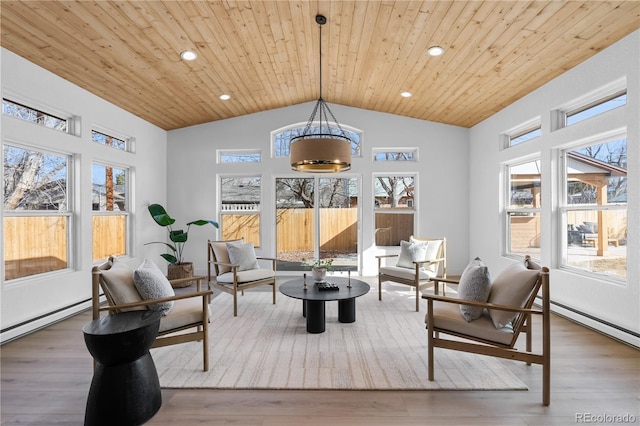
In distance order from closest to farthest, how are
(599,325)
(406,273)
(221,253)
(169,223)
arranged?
1. (599,325)
2. (406,273)
3. (221,253)
4. (169,223)

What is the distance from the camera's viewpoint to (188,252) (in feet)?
21.3

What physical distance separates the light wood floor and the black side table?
14cm

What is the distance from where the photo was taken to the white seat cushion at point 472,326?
2.35 m

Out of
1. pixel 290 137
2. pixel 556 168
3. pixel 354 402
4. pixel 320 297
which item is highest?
pixel 290 137

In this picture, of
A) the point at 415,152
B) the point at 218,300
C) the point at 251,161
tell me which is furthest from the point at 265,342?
the point at 415,152

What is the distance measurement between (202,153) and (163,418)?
512cm

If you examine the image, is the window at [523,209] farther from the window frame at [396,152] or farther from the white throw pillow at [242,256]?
the white throw pillow at [242,256]

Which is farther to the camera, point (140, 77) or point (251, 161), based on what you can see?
point (251, 161)

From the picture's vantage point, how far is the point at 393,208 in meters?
6.45

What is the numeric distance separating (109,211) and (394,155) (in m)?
4.83

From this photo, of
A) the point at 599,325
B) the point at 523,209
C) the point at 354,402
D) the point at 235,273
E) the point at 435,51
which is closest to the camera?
Answer: the point at 354,402

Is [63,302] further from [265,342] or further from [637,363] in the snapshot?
[637,363]

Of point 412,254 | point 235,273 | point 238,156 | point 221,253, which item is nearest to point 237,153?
point 238,156

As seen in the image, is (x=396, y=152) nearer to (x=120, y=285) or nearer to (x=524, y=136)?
(x=524, y=136)
